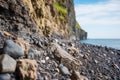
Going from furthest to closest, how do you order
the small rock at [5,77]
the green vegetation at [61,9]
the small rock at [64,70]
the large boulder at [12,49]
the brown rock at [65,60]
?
the green vegetation at [61,9] < the brown rock at [65,60] < the small rock at [64,70] < the large boulder at [12,49] < the small rock at [5,77]

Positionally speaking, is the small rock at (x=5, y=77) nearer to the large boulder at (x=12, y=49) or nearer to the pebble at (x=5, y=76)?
the pebble at (x=5, y=76)

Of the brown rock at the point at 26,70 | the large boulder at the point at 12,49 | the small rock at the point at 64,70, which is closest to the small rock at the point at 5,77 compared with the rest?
the brown rock at the point at 26,70

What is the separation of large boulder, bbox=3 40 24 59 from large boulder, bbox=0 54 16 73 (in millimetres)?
441

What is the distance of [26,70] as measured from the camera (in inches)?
412

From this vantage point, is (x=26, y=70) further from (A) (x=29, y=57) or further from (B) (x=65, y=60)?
(B) (x=65, y=60)

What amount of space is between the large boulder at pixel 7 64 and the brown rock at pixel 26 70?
24 centimetres

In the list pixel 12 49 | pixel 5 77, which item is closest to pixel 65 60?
pixel 12 49

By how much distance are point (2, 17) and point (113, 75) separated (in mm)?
7932

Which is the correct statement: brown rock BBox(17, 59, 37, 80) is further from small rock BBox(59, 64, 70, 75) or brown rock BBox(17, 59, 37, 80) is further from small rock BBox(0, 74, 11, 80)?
small rock BBox(59, 64, 70, 75)

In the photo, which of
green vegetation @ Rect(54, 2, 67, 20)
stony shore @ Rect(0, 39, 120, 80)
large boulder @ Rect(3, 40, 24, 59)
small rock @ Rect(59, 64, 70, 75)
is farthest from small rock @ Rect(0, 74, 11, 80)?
green vegetation @ Rect(54, 2, 67, 20)

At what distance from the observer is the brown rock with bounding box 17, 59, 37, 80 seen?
34.0 feet

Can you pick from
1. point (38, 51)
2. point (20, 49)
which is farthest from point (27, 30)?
point (20, 49)

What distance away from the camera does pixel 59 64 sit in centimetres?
1340

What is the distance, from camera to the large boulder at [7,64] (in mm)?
9906
